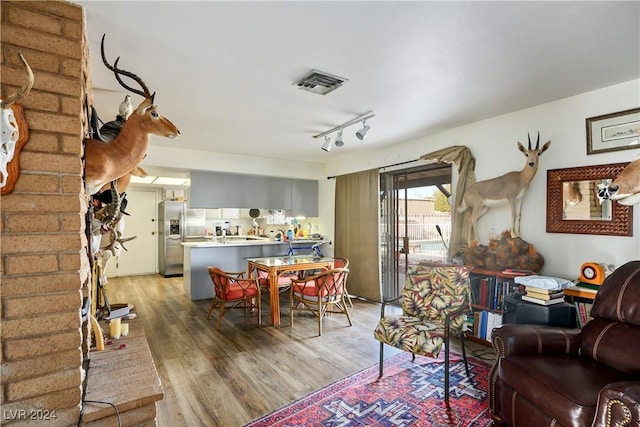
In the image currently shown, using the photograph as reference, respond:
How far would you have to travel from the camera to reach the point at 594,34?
194 centimetres

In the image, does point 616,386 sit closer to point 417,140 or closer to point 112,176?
point 112,176

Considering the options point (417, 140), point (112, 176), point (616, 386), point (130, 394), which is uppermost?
point (417, 140)

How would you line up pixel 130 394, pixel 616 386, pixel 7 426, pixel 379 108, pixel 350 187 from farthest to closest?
pixel 350 187 → pixel 379 108 → pixel 130 394 → pixel 616 386 → pixel 7 426

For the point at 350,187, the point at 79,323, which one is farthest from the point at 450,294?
the point at 350,187

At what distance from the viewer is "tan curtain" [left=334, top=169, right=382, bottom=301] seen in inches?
197

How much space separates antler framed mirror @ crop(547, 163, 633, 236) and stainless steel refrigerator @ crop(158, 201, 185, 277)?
686cm

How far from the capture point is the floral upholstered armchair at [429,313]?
7.65ft

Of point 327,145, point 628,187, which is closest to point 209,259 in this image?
point 327,145

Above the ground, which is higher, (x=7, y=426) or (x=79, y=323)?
(x=79, y=323)

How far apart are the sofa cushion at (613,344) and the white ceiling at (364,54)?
1.77 meters

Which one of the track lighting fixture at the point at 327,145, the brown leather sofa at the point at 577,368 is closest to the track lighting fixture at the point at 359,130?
the track lighting fixture at the point at 327,145

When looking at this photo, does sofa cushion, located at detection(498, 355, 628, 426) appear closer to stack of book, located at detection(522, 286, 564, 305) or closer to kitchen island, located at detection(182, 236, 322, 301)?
stack of book, located at detection(522, 286, 564, 305)

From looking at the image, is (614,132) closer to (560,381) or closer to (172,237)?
(560,381)

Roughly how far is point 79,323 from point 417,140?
13.6ft
